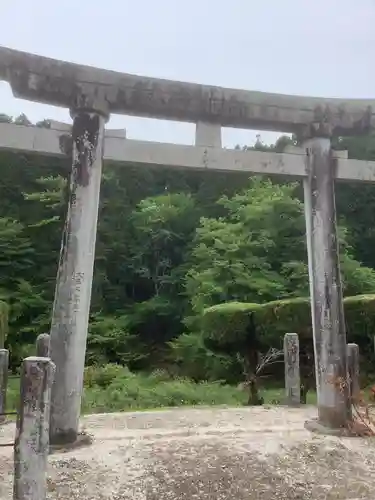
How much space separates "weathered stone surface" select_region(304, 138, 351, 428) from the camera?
621 cm

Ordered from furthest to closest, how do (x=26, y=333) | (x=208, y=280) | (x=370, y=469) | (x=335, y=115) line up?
1. (x=26, y=333)
2. (x=208, y=280)
3. (x=335, y=115)
4. (x=370, y=469)

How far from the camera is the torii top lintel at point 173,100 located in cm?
574

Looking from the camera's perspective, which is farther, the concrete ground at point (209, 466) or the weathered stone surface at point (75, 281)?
the weathered stone surface at point (75, 281)

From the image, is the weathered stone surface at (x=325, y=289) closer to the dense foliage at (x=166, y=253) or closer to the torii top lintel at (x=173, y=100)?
the torii top lintel at (x=173, y=100)

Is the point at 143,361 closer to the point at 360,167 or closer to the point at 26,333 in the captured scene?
the point at 26,333

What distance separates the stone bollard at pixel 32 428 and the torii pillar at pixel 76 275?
1.77 metres

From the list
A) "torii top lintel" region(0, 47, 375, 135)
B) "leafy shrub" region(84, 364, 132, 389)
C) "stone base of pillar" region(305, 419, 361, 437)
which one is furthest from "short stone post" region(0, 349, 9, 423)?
"leafy shrub" region(84, 364, 132, 389)

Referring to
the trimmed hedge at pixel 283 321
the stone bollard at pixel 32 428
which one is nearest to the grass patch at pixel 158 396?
the trimmed hedge at pixel 283 321

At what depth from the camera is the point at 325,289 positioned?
6.43 meters

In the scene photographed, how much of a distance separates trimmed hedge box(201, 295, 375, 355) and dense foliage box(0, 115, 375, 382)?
1521mm

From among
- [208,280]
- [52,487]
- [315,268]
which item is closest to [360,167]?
[315,268]

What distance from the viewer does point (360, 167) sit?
6957mm

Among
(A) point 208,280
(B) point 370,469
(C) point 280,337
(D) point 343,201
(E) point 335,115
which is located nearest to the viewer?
(B) point 370,469

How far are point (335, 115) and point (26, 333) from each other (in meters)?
13.3
